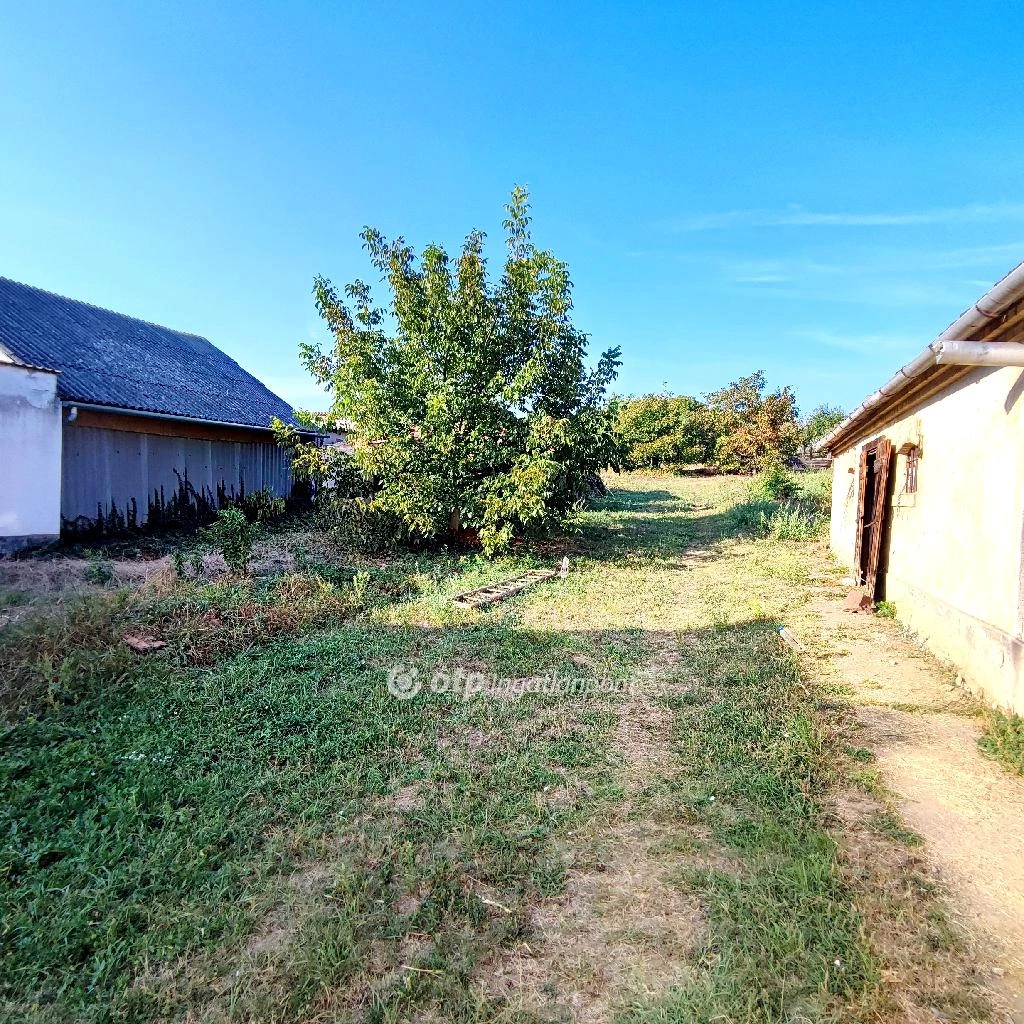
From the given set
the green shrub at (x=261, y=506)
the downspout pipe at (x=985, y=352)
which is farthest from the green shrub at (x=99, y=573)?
the downspout pipe at (x=985, y=352)

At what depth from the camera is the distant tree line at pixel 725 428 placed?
23250 millimetres

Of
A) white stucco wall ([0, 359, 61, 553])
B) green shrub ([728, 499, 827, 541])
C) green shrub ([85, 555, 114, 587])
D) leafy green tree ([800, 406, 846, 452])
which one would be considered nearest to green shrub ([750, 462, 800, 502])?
Answer: green shrub ([728, 499, 827, 541])

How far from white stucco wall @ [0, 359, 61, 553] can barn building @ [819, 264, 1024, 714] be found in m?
10.5

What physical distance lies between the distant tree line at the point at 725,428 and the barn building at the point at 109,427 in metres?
13.2

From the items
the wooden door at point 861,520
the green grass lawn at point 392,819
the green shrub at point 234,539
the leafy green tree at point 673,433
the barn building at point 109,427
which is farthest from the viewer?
the leafy green tree at point 673,433

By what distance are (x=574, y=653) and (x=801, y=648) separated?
2.12m

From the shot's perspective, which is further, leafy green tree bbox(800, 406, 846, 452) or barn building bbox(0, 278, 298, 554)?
leafy green tree bbox(800, 406, 846, 452)

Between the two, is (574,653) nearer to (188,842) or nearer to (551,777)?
(551,777)

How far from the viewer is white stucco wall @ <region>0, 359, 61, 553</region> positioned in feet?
26.2

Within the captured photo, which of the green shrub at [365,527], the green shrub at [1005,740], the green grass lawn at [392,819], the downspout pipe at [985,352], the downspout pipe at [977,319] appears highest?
the downspout pipe at [977,319]

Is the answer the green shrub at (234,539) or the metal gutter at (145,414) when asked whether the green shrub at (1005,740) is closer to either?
the green shrub at (234,539)

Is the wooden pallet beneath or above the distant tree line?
beneath

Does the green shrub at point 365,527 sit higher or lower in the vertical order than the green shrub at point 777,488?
lower

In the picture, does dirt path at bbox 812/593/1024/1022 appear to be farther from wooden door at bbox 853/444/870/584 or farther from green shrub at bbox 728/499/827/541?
green shrub at bbox 728/499/827/541
